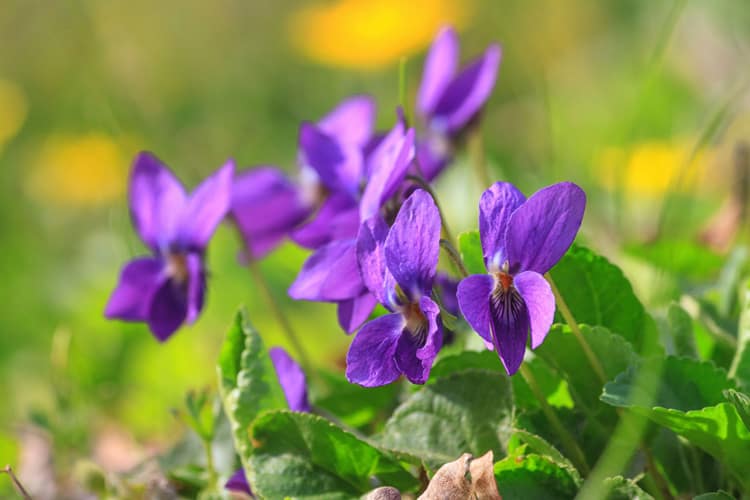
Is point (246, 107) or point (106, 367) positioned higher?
point (246, 107)

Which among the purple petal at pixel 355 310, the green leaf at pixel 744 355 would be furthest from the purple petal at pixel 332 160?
the green leaf at pixel 744 355

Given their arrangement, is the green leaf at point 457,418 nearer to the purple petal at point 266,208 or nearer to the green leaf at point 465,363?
the green leaf at point 465,363

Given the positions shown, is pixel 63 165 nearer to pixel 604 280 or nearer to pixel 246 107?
pixel 246 107

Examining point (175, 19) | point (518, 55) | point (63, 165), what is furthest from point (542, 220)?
point (175, 19)

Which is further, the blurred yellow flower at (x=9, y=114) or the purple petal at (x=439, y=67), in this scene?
the blurred yellow flower at (x=9, y=114)

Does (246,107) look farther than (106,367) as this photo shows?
Yes

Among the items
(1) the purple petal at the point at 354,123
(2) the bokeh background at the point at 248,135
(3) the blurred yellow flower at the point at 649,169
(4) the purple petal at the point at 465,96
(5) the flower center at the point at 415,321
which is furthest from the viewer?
(3) the blurred yellow flower at the point at 649,169

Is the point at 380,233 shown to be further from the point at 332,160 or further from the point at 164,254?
the point at 164,254
